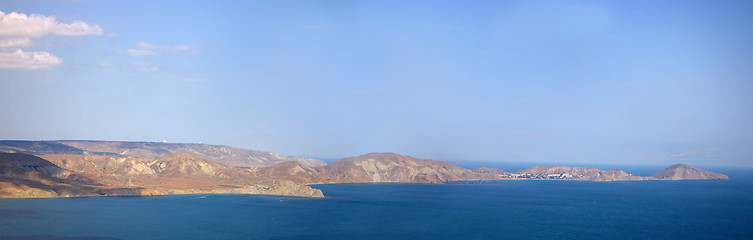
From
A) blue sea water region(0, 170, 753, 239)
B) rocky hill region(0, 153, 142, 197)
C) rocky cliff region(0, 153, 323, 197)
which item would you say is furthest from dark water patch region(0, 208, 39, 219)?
rocky cliff region(0, 153, 323, 197)

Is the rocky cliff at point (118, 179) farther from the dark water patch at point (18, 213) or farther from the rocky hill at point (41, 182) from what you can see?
the dark water patch at point (18, 213)

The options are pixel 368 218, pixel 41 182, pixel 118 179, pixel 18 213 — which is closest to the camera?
pixel 18 213

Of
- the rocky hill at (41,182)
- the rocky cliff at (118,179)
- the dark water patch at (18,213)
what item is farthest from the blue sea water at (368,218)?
the rocky cliff at (118,179)

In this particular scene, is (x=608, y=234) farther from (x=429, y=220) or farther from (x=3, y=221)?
(x=3, y=221)

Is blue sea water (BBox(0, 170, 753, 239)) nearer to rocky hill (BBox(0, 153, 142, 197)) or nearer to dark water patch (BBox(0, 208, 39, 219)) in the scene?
dark water patch (BBox(0, 208, 39, 219))

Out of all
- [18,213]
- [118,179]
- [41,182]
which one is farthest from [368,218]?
[118,179]

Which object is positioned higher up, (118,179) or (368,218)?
(118,179)

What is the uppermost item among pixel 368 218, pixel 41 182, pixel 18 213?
pixel 41 182

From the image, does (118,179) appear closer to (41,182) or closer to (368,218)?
(41,182)
